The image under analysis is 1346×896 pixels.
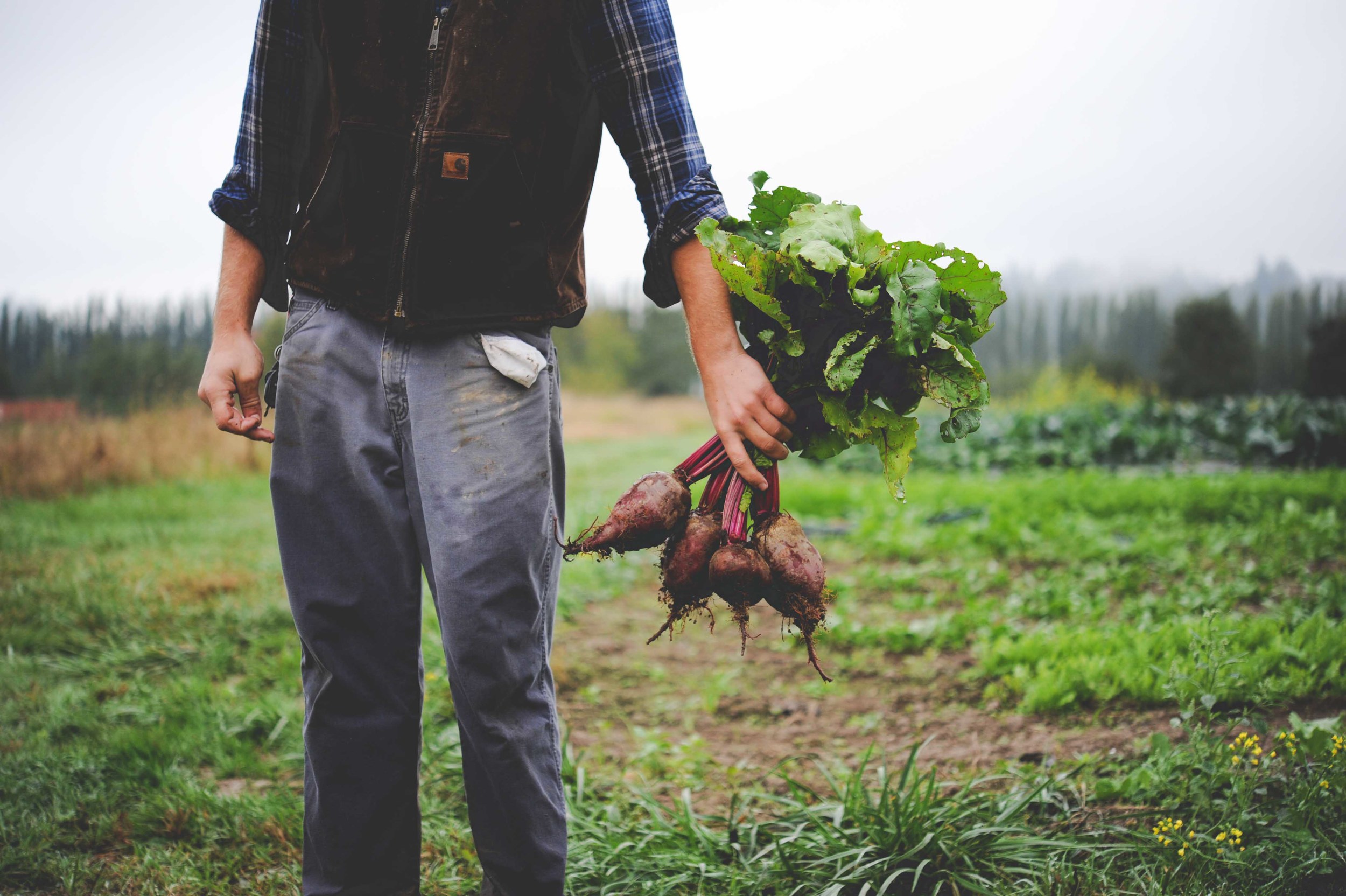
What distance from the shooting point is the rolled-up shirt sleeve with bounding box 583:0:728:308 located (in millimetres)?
1692

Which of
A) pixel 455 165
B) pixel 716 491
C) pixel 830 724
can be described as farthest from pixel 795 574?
pixel 830 724

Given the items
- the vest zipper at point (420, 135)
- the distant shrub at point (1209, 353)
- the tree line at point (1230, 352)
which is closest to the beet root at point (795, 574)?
the vest zipper at point (420, 135)

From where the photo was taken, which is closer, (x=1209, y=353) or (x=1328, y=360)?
(x=1328, y=360)

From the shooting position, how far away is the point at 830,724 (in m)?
3.31

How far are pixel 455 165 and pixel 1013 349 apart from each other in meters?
64.1

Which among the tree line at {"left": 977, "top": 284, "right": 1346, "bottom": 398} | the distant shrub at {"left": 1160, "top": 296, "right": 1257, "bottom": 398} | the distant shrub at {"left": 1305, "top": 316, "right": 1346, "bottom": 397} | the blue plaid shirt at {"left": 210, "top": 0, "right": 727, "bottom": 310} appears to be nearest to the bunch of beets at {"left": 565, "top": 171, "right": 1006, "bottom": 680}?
the blue plaid shirt at {"left": 210, "top": 0, "right": 727, "bottom": 310}

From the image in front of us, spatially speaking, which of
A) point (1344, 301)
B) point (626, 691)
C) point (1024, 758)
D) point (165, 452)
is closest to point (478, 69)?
point (1024, 758)

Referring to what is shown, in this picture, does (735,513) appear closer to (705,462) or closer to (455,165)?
(705,462)

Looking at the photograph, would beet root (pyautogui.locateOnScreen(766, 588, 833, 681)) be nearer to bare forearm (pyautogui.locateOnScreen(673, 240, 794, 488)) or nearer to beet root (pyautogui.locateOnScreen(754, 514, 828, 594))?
beet root (pyautogui.locateOnScreen(754, 514, 828, 594))

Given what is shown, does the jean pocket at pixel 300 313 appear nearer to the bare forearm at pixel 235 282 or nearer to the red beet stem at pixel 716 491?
the bare forearm at pixel 235 282

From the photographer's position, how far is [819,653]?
4160 mm

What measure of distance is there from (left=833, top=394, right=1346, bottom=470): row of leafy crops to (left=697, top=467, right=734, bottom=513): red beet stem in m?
10.8

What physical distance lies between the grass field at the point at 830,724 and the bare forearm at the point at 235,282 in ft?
4.80

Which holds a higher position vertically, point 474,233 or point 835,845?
point 474,233
